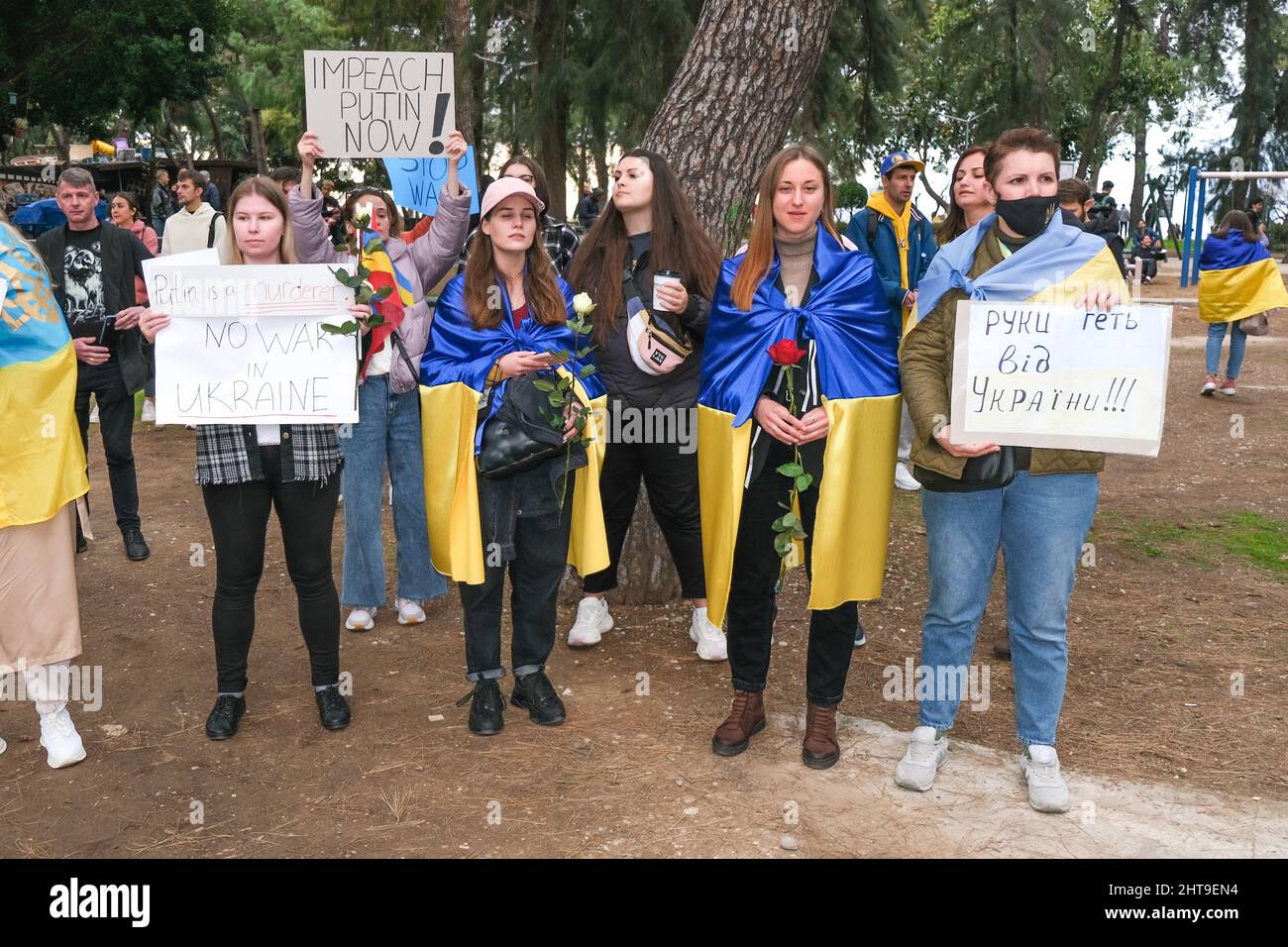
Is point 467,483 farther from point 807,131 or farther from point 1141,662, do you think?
point 807,131

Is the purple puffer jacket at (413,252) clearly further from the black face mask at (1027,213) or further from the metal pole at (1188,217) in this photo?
the metal pole at (1188,217)

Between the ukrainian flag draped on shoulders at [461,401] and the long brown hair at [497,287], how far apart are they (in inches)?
1.3

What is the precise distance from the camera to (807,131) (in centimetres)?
1130

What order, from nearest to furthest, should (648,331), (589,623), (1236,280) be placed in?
1. (648,331)
2. (589,623)
3. (1236,280)

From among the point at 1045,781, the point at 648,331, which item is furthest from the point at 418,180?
the point at 1045,781

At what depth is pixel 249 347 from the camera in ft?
13.8

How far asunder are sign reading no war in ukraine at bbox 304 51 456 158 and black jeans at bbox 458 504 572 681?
176cm

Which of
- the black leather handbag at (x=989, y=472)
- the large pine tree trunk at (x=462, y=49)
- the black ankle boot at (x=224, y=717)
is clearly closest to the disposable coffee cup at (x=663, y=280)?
the black leather handbag at (x=989, y=472)

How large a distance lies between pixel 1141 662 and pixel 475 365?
10.7 feet

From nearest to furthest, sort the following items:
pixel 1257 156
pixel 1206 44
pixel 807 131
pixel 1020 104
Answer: pixel 807 131
pixel 1020 104
pixel 1206 44
pixel 1257 156

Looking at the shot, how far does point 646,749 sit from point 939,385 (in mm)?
1729

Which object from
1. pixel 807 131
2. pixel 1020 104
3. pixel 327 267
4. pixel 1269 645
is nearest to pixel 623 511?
pixel 327 267

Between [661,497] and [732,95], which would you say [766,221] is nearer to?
[661,497]

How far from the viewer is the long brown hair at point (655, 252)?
15.3 ft
